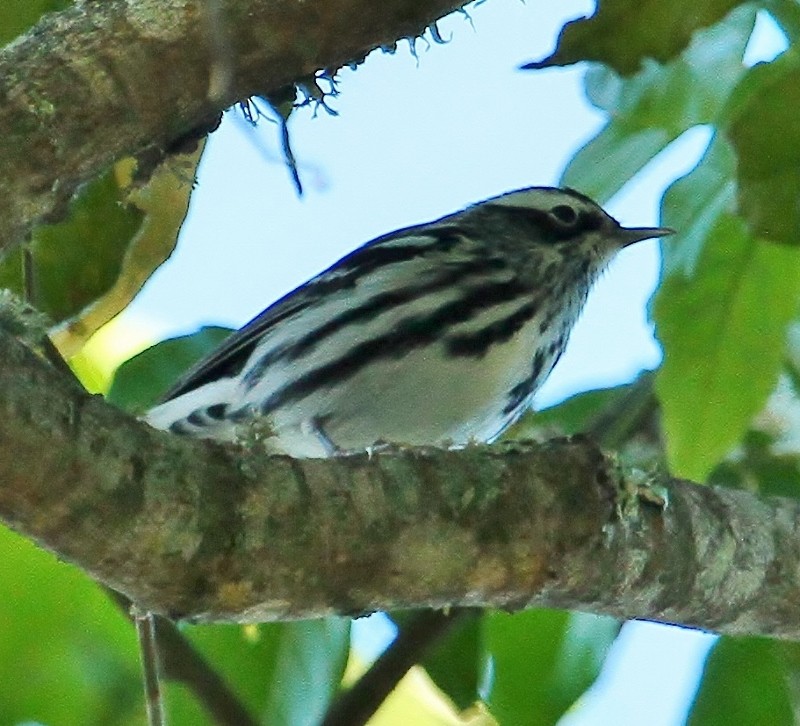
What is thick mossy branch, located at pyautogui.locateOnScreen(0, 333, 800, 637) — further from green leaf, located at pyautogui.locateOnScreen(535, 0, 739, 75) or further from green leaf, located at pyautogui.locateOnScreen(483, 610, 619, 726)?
green leaf, located at pyautogui.locateOnScreen(535, 0, 739, 75)

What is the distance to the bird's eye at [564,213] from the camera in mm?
3588

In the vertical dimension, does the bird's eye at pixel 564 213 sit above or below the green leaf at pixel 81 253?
below

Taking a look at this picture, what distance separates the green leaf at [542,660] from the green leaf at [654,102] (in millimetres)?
752

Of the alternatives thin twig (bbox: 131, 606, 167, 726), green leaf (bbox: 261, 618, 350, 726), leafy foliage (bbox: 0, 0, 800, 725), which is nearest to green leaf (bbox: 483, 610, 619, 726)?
leafy foliage (bbox: 0, 0, 800, 725)

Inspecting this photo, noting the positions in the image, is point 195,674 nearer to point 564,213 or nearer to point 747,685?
point 747,685

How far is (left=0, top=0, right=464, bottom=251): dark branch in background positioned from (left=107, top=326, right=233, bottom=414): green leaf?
0.66 metres

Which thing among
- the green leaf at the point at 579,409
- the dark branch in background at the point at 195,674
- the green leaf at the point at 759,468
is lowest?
the green leaf at the point at 759,468

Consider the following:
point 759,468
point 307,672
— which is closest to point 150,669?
point 307,672

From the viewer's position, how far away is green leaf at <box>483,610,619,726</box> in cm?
262

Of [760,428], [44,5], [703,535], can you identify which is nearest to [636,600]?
[703,535]

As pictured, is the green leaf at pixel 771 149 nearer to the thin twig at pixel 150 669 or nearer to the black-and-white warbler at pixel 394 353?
the black-and-white warbler at pixel 394 353

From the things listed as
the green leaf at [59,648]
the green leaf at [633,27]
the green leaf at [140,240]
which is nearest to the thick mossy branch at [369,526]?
the green leaf at [633,27]

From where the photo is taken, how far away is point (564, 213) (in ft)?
11.8

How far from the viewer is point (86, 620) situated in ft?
9.04
